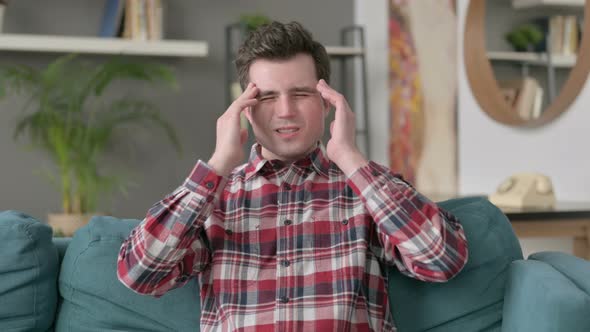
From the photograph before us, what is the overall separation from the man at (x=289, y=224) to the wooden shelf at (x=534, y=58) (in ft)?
4.66

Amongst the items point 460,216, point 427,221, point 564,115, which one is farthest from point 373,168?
point 564,115

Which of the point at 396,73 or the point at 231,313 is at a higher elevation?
the point at 396,73

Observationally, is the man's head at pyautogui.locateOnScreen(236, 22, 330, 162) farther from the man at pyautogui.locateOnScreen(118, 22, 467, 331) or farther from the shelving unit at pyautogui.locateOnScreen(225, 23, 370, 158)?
the shelving unit at pyautogui.locateOnScreen(225, 23, 370, 158)

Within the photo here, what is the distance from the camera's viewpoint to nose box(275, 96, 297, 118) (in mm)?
1286

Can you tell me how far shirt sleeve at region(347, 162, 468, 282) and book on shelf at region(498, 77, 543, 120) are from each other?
157 centimetres

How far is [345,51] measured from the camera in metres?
3.95

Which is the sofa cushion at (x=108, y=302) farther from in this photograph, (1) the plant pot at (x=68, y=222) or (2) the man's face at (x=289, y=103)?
(1) the plant pot at (x=68, y=222)

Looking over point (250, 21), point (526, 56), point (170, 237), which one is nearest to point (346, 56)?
point (250, 21)

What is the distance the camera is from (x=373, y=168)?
4.17 feet

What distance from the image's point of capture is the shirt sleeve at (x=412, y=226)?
3.99 ft

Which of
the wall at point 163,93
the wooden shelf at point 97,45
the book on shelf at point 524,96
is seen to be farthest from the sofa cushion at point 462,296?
the wall at point 163,93

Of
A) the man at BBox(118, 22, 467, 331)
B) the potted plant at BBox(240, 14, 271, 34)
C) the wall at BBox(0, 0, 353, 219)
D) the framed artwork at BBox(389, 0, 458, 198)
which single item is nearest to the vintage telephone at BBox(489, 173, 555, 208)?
the framed artwork at BBox(389, 0, 458, 198)

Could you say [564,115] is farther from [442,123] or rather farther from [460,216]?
[460,216]

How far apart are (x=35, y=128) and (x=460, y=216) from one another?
2533mm
